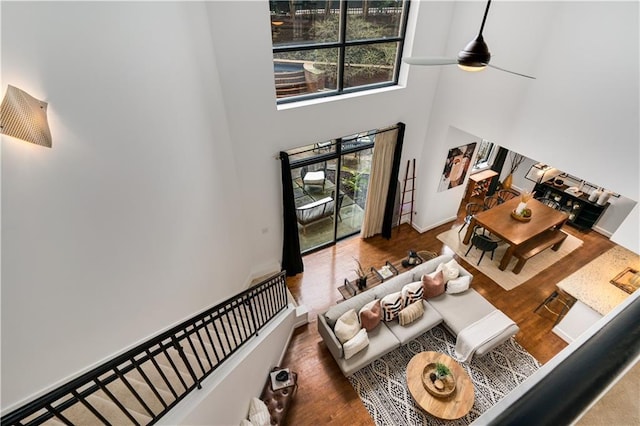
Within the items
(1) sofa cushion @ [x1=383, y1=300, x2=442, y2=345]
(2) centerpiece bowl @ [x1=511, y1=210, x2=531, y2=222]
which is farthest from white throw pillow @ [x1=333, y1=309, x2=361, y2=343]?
(2) centerpiece bowl @ [x1=511, y1=210, x2=531, y2=222]

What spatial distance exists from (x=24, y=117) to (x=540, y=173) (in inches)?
399

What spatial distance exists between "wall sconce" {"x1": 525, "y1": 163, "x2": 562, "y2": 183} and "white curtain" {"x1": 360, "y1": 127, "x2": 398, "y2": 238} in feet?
15.8

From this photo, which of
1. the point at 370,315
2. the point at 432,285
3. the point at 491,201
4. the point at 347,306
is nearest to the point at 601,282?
the point at 432,285

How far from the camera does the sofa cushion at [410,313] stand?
4926 mm

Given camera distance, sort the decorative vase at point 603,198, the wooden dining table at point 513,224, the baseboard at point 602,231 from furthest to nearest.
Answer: the baseboard at point 602,231 → the decorative vase at point 603,198 → the wooden dining table at point 513,224

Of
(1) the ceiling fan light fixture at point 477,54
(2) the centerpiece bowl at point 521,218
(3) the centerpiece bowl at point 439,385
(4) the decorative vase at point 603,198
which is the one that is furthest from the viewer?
(4) the decorative vase at point 603,198

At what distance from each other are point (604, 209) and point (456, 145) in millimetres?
4115

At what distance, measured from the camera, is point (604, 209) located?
24.1 feet

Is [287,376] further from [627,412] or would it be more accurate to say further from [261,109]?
[627,412]

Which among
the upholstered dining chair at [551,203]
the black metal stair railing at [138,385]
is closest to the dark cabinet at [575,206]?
the upholstered dining chair at [551,203]

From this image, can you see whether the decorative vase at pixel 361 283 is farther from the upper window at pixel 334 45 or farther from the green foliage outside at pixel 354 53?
the green foliage outside at pixel 354 53

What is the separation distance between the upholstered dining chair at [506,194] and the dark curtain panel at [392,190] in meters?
3.70

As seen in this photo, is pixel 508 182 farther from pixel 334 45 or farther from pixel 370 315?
pixel 334 45

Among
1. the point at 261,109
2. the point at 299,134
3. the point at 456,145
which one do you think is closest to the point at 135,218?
the point at 261,109
